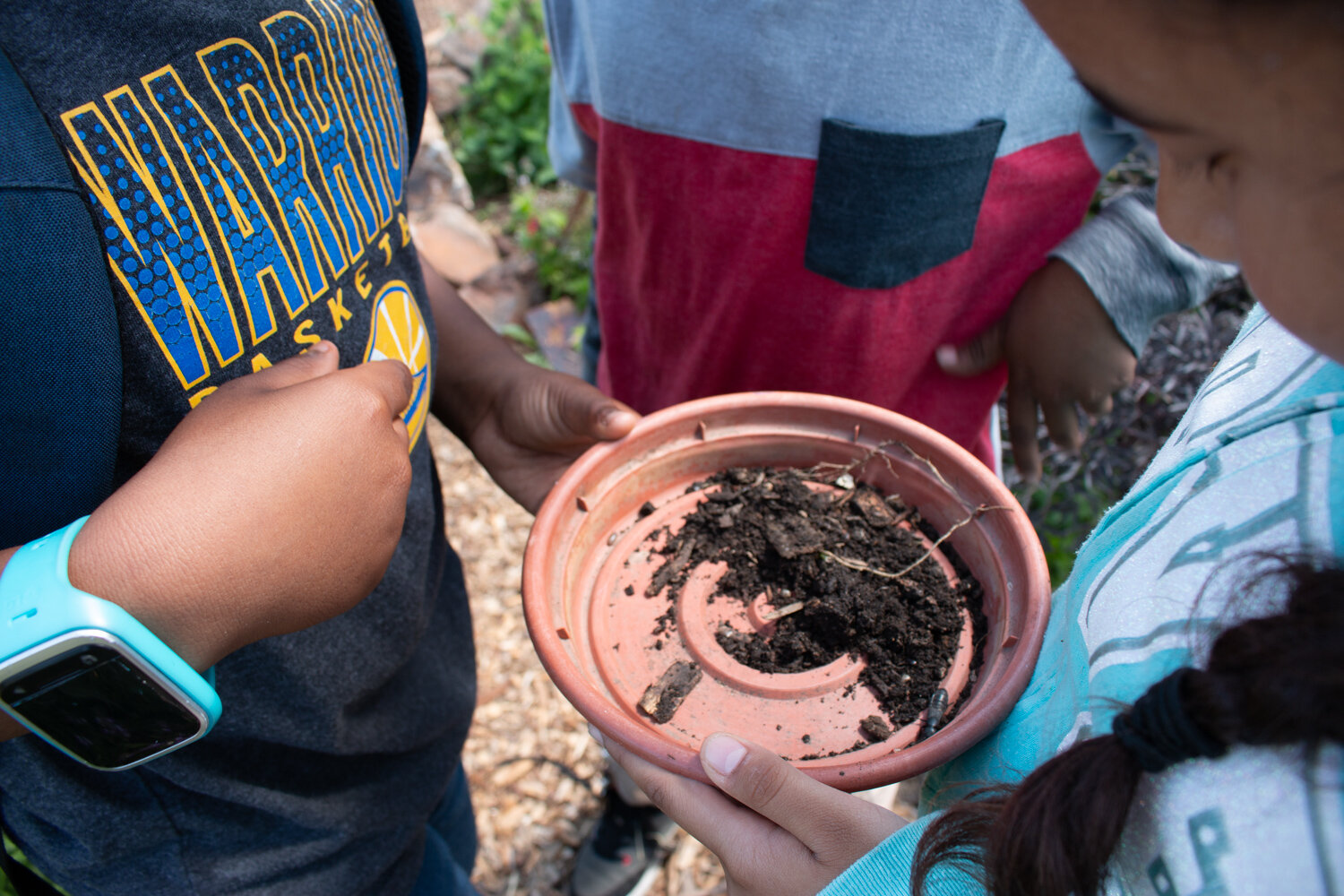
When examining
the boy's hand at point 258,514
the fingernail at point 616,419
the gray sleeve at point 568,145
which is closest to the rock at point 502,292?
the gray sleeve at point 568,145

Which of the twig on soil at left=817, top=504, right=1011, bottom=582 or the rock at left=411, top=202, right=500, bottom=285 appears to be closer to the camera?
the twig on soil at left=817, top=504, right=1011, bottom=582

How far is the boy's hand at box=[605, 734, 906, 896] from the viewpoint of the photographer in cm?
80

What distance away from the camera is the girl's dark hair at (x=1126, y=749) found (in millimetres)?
479

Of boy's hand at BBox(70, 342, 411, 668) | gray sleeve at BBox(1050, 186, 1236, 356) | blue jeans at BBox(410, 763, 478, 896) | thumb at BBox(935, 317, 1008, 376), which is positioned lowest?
blue jeans at BBox(410, 763, 478, 896)

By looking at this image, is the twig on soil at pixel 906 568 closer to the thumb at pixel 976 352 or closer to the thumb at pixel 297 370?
the thumb at pixel 976 352

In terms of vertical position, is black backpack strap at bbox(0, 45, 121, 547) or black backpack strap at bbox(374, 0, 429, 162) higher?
black backpack strap at bbox(374, 0, 429, 162)

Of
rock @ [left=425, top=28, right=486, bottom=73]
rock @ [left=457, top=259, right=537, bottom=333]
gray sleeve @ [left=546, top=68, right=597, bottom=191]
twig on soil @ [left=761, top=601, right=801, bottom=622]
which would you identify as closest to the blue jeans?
twig on soil @ [left=761, top=601, right=801, bottom=622]

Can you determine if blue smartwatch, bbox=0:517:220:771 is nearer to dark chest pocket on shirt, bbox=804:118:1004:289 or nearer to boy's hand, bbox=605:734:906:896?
boy's hand, bbox=605:734:906:896

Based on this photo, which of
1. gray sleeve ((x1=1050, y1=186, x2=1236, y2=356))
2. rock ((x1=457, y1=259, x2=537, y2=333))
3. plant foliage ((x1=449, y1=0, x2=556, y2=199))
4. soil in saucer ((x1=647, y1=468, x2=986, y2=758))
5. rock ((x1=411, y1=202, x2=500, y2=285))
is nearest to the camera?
soil in saucer ((x1=647, y1=468, x2=986, y2=758))

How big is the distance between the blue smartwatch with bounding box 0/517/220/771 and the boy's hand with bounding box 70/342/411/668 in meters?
0.03

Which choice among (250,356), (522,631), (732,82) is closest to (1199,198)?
(732,82)

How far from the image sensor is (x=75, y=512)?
0.83 meters

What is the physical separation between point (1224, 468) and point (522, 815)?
8.00 ft

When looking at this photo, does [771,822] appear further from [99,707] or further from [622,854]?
[622,854]
